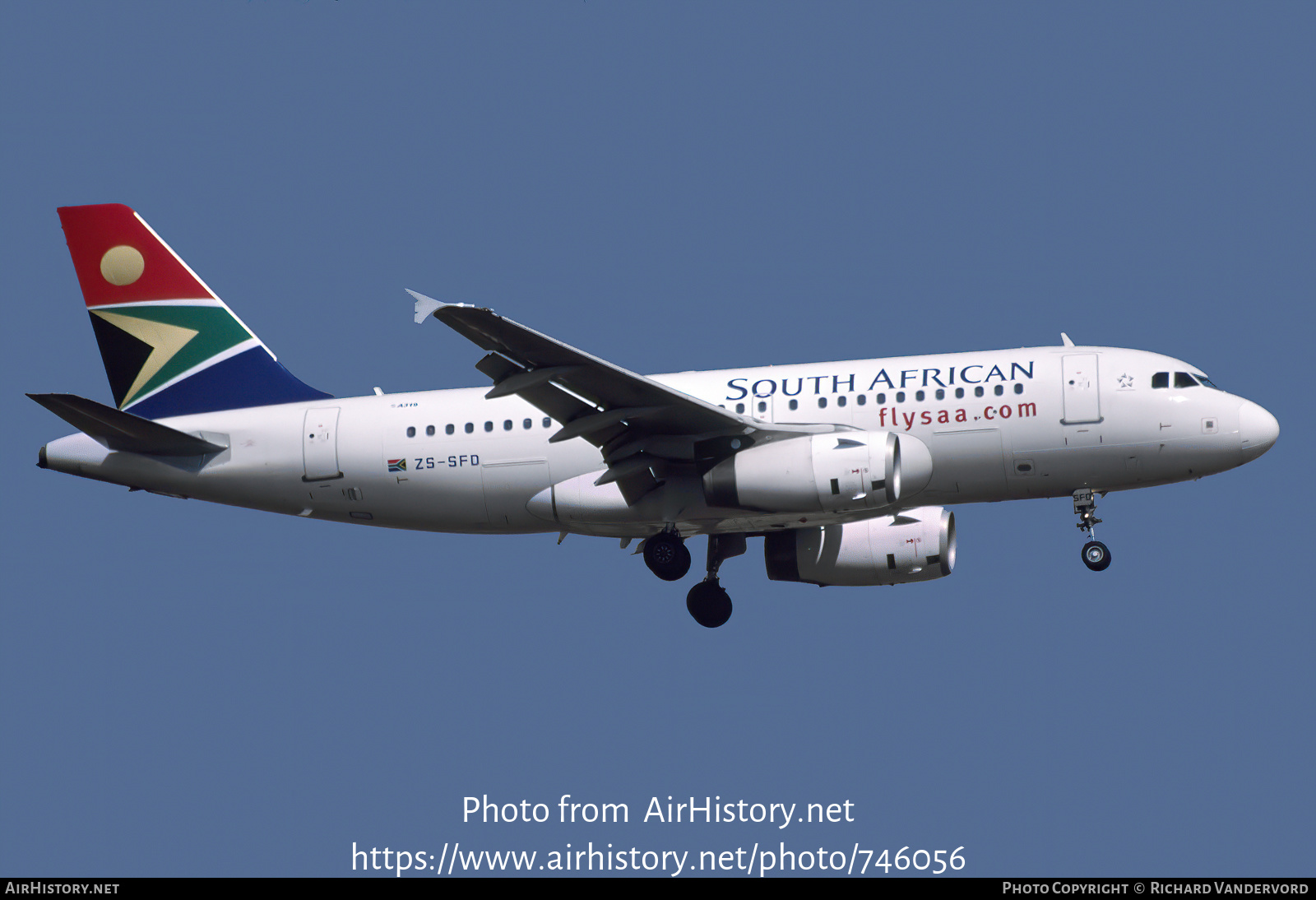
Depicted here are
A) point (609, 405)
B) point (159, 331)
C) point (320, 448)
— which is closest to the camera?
point (609, 405)

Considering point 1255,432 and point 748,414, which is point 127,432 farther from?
point 1255,432

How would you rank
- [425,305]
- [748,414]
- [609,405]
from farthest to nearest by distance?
[748,414] → [609,405] → [425,305]

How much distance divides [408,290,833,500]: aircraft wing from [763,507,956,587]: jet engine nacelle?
3.72m

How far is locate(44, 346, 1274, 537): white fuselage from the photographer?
1070 inches

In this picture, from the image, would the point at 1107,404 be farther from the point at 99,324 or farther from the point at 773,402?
the point at 99,324

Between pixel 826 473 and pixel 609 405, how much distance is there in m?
3.72

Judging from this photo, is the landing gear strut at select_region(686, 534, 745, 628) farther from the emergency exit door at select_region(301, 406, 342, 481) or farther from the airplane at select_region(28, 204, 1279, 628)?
the emergency exit door at select_region(301, 406, 342, 481)

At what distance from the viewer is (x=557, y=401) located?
87.0ft

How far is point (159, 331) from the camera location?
31188 millimetres

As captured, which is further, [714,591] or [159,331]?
[159,331]

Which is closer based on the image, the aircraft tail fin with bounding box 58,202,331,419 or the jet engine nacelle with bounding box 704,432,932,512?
the jet engine nacelle with bounding box 704,432,932,512

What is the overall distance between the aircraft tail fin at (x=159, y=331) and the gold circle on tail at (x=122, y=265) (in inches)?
0.6

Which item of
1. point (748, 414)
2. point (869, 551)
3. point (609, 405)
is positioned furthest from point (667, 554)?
point (869, 551)

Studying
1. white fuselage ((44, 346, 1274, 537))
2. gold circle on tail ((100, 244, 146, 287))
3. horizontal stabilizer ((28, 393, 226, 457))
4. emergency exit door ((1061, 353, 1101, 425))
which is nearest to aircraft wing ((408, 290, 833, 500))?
white fuselage ((44, 346, 1274, 537))
